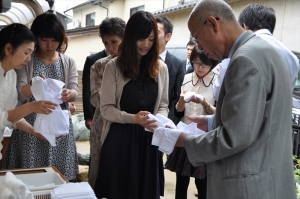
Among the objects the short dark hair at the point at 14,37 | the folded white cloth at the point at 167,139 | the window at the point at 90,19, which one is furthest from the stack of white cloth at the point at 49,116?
the window at the point at 90,19

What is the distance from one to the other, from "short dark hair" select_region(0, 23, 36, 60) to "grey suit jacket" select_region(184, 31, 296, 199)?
123cm

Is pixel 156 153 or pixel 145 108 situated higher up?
pixel 145 108

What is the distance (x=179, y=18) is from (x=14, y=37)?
8095mm

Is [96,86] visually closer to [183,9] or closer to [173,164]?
[173,164]

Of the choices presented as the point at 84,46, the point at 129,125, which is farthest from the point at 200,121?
the point at 84,46

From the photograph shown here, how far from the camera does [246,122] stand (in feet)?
3.68

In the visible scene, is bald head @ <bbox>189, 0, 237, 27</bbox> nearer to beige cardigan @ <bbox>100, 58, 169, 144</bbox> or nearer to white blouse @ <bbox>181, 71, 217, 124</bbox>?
beige cardigan @ <bbox>100, 58, 169, 144</bbox>

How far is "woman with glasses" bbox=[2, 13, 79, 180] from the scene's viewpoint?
2.06 meters

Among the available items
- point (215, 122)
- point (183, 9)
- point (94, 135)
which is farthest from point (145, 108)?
point (183, 9)

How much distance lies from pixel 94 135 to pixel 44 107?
0.77 metres

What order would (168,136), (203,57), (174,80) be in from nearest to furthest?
1. (168,136)
2. (203,57)
3. (174,80)

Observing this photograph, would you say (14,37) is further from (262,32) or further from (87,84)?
(262,32)

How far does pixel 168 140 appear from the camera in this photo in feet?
4.86

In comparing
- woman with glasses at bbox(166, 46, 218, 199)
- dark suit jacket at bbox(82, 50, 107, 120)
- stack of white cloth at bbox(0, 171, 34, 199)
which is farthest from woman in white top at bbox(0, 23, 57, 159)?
woman with glasses at bbox(166, 46, 218, 199)
